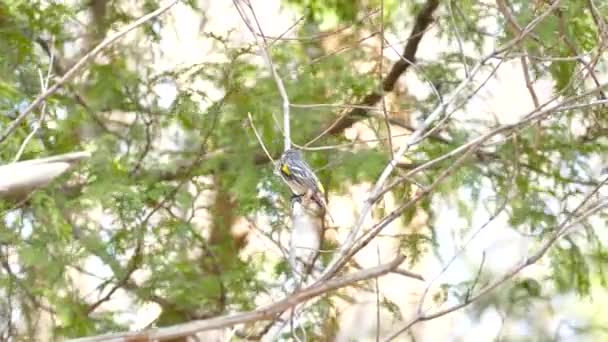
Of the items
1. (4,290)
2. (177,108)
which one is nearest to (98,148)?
(177,108)

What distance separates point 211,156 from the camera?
3.19 meters

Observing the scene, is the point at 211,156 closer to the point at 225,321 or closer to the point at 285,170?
the point at 285,170

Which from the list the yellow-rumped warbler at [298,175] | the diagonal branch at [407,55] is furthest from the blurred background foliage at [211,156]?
the yellow-rumped warbler at [298,175]

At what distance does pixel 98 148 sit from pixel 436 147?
1.15 metres

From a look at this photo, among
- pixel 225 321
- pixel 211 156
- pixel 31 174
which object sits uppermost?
pixel 211 156

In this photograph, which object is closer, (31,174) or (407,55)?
(31,174)

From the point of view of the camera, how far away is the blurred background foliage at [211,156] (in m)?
2.97

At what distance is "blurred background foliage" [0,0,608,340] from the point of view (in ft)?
9.73

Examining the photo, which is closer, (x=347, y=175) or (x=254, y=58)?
(x=347, y=175)

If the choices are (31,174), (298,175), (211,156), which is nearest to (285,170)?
(298,175)

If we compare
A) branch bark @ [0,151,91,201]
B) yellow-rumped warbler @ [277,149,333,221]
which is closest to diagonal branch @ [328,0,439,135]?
yellow-rumped warbler @ [277,149,333,221]

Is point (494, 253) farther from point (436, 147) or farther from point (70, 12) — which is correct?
point (70, 12)

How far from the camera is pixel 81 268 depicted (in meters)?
3.15

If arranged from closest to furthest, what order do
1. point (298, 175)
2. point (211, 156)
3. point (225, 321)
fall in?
1. point (225, 321)
2. point (298, 175)
3. point (211, 156)
